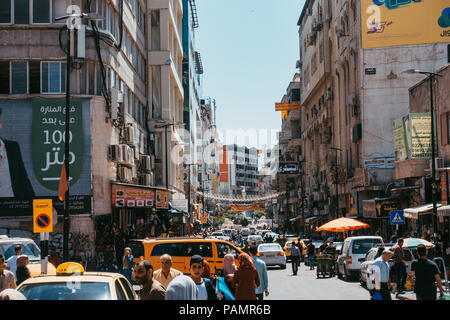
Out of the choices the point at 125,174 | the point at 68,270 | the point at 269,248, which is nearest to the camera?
the point at 68,270

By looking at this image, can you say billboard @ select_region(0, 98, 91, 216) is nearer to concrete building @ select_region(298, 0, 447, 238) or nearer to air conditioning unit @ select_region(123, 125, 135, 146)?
air conditioning unit @ select_region(123, 125, 135, 146)

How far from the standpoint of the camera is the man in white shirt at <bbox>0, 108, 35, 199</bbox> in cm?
3234

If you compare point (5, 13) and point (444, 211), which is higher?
point (5, 13)

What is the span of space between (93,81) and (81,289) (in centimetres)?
2691

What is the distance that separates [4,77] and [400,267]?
2294 cm

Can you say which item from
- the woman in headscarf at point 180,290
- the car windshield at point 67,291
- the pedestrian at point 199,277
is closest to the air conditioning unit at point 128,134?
the pedestrian at point 199,277

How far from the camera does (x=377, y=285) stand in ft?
44.4

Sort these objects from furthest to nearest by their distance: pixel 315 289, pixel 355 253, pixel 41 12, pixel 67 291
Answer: pixel 41 12
pixel 355 253
pixel 315 289
pixel 67 291

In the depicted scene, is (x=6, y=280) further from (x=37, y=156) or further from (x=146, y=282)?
(x=37, y=156)

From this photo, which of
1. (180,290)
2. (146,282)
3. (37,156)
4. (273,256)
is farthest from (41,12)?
(180,290)

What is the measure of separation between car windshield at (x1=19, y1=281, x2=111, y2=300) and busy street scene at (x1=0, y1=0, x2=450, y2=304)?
27mm

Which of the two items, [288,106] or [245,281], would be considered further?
[288,106]

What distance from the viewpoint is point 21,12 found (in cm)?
3334

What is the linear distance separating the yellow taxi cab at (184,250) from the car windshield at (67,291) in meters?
14.2
